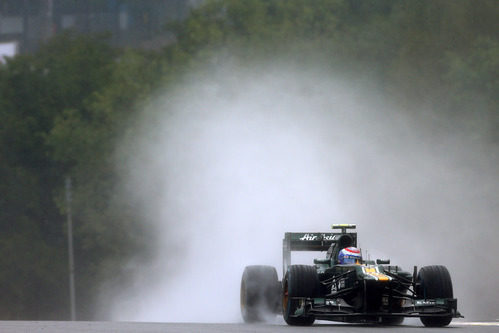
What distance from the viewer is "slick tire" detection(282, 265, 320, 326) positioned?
19750 millimetres

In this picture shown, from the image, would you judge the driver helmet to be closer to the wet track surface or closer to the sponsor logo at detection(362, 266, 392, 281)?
the sponsor logo at detection(362, 266, 392, 281)

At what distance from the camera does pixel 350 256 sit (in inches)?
851

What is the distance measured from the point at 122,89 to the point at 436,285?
188 ft

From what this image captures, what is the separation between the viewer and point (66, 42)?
324 ft

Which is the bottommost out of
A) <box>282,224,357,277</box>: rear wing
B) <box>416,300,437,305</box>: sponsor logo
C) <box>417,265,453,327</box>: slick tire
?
<box>416,300,437,305</box>: sponsor logo

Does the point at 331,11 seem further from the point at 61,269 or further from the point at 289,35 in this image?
the point at 61,269

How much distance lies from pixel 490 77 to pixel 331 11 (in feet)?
106

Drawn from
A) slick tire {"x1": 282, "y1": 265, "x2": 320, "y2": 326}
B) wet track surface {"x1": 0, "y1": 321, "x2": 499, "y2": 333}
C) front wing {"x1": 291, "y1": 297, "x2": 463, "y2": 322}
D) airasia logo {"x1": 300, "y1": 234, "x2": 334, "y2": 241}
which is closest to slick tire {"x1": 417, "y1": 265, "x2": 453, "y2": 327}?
front wing {"x1": 291, "y1": 297, "x2": 463, "y2": 322}

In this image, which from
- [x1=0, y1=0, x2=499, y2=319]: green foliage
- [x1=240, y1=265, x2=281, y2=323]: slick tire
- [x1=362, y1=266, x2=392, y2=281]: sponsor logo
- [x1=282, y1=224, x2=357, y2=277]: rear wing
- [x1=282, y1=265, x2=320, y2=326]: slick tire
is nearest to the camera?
[x1=362, y1=266, x2=392, y2=281]: sponsor logo

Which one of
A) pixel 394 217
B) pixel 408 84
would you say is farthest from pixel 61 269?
pixel 394 217

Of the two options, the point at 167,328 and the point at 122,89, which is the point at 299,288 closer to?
the point at 167,328

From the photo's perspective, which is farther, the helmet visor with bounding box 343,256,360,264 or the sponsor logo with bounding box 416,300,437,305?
the helmet visor with bounding box 343,256,360,264

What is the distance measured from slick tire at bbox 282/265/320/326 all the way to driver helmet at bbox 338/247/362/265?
1.73m

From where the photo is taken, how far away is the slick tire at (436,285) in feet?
65.6
